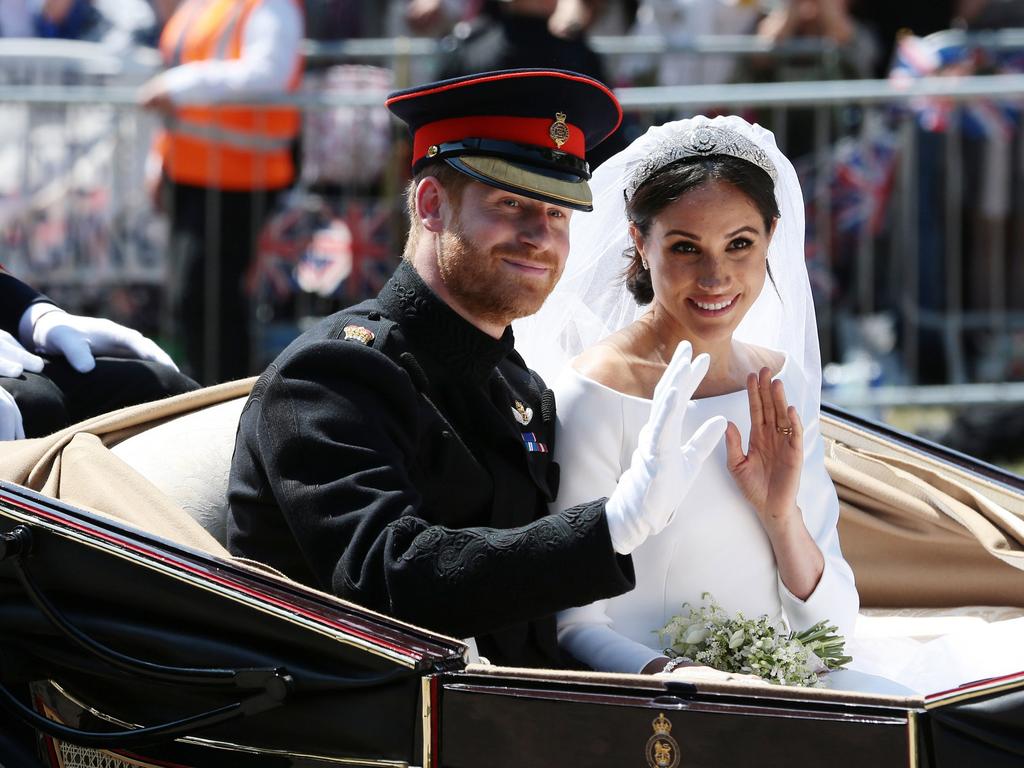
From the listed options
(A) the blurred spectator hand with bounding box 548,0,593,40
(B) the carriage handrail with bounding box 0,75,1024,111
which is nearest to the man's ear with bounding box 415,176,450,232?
(A) the blurred spectator hand with bounding box 548,0,593,40

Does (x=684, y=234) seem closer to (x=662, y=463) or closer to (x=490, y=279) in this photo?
(x=490, y=279)

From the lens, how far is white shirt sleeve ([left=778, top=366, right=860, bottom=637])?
293 centimetres

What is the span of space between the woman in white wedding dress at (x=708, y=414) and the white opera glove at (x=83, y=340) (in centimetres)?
98

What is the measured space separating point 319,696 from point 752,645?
779mm

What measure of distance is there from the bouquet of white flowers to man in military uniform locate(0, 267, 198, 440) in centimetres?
122

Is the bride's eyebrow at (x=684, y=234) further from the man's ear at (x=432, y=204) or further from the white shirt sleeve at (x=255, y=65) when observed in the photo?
the white shirt sleeve at (x=255, y=65)

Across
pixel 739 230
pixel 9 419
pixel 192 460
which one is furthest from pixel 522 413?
pixel 9 419

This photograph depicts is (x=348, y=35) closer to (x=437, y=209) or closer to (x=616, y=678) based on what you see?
(x=437, y=209)

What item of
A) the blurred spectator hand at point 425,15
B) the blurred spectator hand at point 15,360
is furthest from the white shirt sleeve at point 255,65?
the blurred spectator hand at point 15,360

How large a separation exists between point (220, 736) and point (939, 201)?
4.89 meters

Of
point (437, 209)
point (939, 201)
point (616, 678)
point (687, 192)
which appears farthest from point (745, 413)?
point (939, 201)

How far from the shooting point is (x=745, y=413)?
9.75 feet

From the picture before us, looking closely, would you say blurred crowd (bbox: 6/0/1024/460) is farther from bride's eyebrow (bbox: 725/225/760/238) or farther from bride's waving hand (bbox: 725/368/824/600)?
bride's waving hand (bbox: 725/368/824/600)

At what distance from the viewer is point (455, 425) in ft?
9.00
